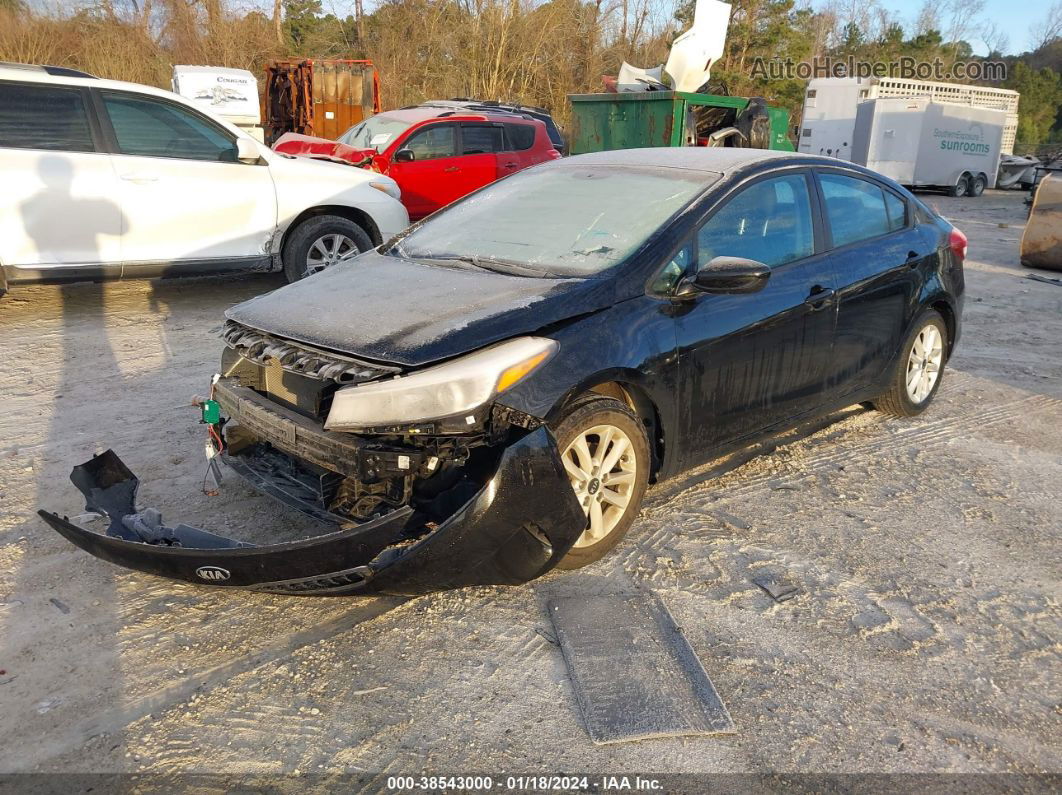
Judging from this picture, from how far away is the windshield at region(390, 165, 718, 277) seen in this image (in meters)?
3.69

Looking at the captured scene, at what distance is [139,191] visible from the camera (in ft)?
22.3

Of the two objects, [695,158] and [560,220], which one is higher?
[695,158]

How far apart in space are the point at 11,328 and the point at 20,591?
173 inches

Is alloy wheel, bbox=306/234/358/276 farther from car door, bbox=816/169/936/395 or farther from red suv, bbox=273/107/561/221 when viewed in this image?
car door, bbox=816/169/936/395

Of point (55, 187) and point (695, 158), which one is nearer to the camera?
point (695, 158)

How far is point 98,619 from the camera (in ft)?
9.94

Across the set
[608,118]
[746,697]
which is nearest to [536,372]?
[746,697]

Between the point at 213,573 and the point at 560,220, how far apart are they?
221 centimetres

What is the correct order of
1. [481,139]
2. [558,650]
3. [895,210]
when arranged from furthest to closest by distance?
1. [481,139]
2. [895,210]
3. [558,650]

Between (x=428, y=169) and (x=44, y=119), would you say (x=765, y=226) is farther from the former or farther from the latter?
A: (x=428, y=169)

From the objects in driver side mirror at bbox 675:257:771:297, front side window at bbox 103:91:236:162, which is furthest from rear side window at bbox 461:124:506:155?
driver side mirror at bbox 675:257:771:297

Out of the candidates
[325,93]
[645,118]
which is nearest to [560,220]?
[645,118]

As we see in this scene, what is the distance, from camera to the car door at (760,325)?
3670 millimetres

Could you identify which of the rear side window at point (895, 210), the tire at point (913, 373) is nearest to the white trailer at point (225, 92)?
the rear side window at point (895, 210)
